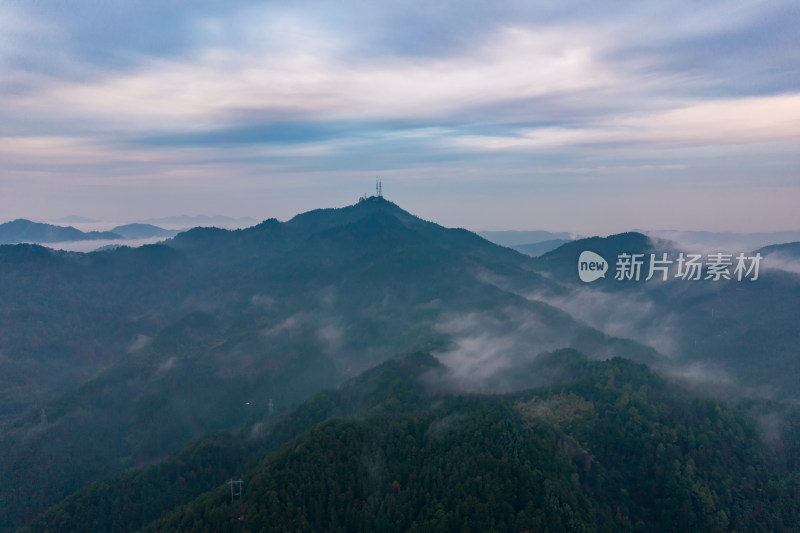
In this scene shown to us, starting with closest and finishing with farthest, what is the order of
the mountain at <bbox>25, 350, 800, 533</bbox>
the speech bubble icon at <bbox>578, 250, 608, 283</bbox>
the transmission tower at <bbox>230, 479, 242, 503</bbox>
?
the mountain at <bbox>25, 350, 800, 533</bbox> < the transmission tower at <bbox>230, 479, 242, 503</bbox> < the speech bubble icon at <bbox>578, 250, 608, 283</bbox>

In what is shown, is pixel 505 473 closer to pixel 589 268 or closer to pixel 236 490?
pixel 236 490

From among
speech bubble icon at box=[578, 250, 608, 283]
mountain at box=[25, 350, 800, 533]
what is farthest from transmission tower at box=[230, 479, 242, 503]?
speech bubble icon at box=[578, 250, 608, 283]

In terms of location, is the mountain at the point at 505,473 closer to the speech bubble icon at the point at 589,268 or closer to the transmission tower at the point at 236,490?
the transmission tower at the point at 236,490

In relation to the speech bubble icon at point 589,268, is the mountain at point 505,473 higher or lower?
lower

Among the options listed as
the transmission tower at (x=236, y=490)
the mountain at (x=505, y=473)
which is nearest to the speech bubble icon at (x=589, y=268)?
the mountain at (x=505, y=473)

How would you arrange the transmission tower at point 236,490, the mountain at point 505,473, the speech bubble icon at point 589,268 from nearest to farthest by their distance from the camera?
the mountain at point 505,473 → the transmission tower at point 236,490 → the speech bubble icon at point 589,268

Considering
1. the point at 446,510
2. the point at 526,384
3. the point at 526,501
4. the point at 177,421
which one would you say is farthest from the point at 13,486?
the point at 526,384

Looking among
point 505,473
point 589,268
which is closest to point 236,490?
point 505,473

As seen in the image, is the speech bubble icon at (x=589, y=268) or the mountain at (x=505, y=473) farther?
the speech bubble icon at (x=589, y=268)

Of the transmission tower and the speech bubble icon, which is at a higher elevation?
the speech bubble icon

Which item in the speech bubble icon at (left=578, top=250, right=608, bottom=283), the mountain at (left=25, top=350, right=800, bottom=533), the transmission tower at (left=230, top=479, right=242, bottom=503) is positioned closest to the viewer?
the mountain at (left=25, top=350, right=800, bottom=533)

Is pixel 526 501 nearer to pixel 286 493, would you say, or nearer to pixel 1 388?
pixel 286 493

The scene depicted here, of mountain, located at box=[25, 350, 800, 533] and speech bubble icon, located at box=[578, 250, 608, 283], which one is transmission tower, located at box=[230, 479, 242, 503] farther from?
speech bubble icon, located at box=[578, 250, 608, 283]
